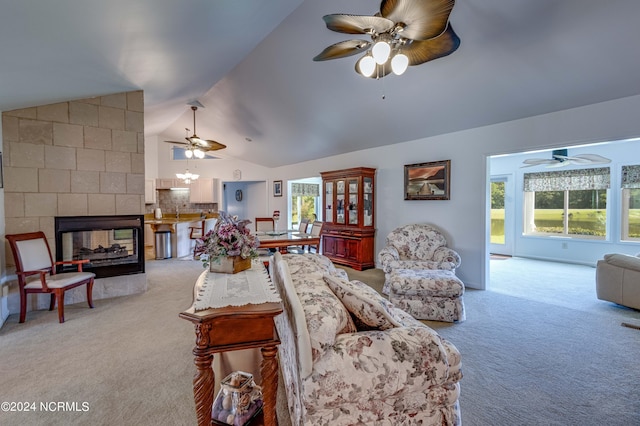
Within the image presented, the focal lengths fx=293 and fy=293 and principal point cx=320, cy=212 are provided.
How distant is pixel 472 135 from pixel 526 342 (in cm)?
287

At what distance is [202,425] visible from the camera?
1351 millimetres

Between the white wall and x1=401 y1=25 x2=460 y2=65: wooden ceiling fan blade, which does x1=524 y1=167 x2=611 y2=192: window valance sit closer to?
the white wall

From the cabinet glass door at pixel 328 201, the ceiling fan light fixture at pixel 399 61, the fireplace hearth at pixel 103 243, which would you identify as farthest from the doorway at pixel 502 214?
the fireplace hearth at pixel 103 243

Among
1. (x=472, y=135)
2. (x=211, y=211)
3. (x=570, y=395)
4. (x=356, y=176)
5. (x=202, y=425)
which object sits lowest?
(x=570, y=395)

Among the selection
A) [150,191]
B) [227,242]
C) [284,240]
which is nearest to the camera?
[227,242]

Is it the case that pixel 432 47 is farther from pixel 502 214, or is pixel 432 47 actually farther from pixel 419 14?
pixel 502 214

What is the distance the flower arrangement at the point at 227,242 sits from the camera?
1.84 m

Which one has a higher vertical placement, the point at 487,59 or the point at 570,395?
the point at 487,59

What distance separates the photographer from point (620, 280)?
357 centimetres

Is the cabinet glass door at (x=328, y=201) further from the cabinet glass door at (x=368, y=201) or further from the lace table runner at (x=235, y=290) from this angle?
the lace table runner at (x=235, y=290)

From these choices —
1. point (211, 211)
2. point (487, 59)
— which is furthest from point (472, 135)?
point (211, 211)

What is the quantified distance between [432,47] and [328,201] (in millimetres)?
4411

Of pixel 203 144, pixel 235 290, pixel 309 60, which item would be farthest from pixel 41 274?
pixel 309 60

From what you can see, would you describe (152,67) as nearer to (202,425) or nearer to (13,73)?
Answer: (13,73)
